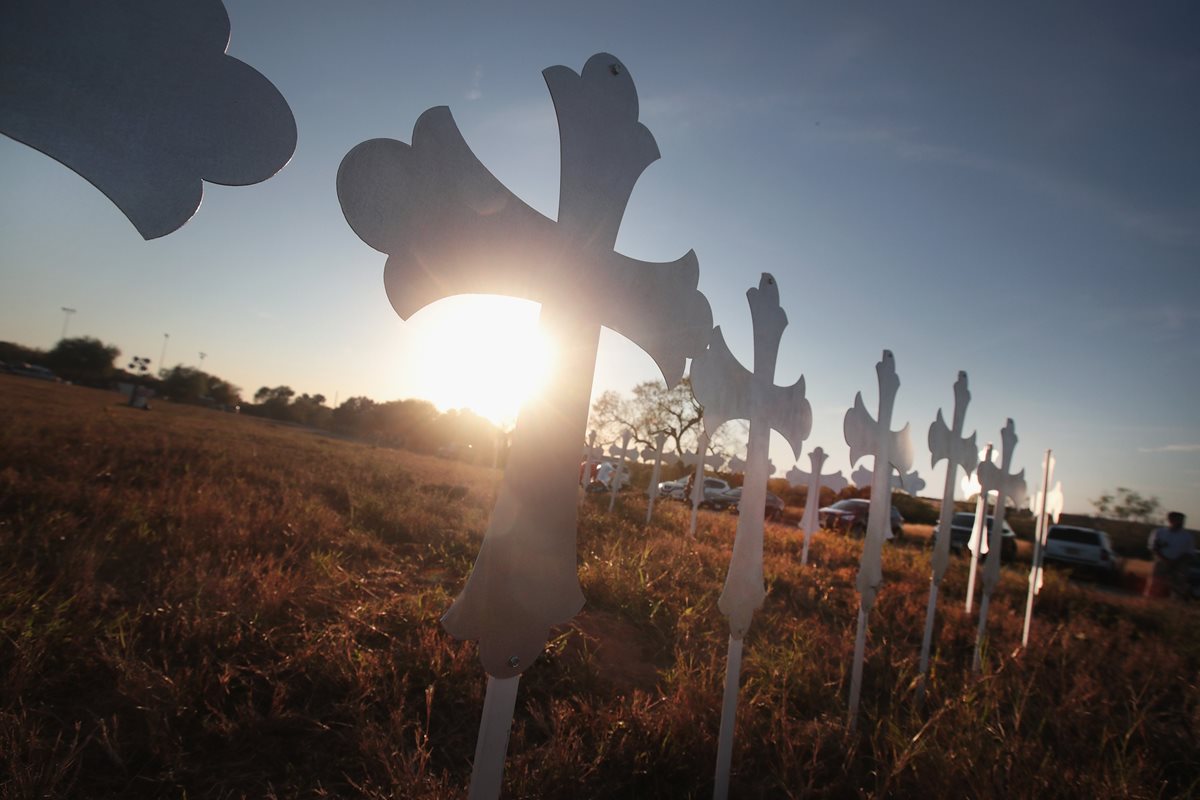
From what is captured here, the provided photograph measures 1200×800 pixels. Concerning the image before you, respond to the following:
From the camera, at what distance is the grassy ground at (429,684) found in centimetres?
248

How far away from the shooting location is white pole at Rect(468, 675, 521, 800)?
1489 mm

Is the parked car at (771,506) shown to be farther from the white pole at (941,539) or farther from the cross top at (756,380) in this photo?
the cross top at (756,380)

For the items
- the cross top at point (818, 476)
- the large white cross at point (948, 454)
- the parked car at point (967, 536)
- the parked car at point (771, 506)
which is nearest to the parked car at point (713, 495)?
the parked car at point (771, 506)

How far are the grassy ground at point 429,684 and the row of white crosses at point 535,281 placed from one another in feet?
4.15

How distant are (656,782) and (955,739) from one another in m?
1.71

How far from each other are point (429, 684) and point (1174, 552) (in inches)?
473

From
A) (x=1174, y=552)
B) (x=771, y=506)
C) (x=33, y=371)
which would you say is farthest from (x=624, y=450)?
(x=33, y=371)

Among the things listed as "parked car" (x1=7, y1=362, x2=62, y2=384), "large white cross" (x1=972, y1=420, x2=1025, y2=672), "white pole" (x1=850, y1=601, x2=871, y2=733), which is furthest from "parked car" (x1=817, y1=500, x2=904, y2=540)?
"parked car" (x1=7, y1=362, x2=62, y2=384)

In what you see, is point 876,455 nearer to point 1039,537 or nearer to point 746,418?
point 746,418

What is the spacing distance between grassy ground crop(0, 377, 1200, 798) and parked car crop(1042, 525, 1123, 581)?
8770 mm

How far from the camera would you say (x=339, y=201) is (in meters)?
1.27

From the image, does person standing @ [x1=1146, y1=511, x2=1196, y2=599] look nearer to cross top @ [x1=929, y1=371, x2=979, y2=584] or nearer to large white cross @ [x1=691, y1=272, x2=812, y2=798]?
cross top @ [x1=929, y1=371, x2=979, y2=584]

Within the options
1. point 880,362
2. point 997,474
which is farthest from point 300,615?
point 997,474

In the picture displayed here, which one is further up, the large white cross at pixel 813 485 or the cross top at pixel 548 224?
the cross top at pixel 548 224
